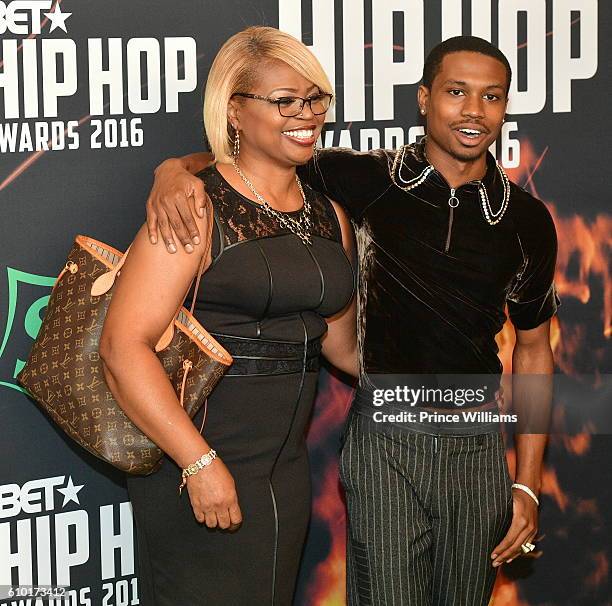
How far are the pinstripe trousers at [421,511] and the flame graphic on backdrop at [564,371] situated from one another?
1.93ft

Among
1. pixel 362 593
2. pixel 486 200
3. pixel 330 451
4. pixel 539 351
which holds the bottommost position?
pixel 362 593

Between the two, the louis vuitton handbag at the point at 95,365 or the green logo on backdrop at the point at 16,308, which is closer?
the louis vuitton handbag at the point at 95,365

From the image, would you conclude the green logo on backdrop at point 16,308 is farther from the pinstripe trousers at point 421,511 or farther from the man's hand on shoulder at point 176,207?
the pinstripe trousers at point 421,511

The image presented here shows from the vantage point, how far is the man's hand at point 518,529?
9.64 ft

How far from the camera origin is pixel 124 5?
118 inches

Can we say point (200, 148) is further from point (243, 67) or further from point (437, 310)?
point (437, 310)

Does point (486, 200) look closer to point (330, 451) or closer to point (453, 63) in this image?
point (453, 63)

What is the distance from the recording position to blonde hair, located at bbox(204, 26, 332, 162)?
2.61 m

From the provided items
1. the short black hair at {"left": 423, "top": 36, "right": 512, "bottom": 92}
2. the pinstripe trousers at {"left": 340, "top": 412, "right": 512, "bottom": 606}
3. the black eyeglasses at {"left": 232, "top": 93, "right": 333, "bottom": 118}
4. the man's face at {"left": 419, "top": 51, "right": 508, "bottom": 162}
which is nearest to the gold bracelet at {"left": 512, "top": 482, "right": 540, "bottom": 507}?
the pinstripe trousers at {"left": 340, "top": 412, "right": 512, "bottom": 606}

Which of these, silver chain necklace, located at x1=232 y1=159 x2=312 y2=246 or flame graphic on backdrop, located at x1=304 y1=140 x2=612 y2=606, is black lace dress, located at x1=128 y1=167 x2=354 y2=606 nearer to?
silver chain necklace, located at x1=232 y1=159 x2=312 y2=246

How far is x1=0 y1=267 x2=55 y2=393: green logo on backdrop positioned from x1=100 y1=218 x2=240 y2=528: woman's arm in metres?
0.62

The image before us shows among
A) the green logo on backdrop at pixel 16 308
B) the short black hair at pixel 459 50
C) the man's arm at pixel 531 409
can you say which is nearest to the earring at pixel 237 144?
the short black hair at pixel 459 50

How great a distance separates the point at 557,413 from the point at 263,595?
1.44 metres

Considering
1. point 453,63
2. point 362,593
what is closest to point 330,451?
point 362,593
